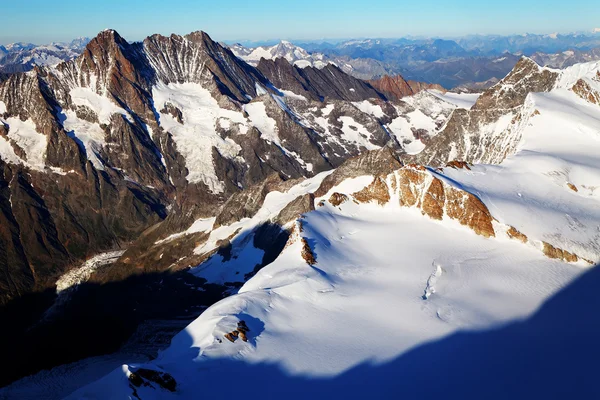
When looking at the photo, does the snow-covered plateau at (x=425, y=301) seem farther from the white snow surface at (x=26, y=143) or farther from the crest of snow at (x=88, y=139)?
the white snow surface at (x=26, y=143)

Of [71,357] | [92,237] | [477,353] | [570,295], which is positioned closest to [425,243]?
[570,295]

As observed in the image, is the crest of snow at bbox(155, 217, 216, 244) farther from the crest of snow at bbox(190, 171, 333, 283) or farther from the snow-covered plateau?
the snow-covered plateau

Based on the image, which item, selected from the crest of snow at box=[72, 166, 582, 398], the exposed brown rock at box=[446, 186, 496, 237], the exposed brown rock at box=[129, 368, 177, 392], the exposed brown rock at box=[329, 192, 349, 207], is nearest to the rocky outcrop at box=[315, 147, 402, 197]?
the exposed brown rock at box=[329, 192, 349, 207]

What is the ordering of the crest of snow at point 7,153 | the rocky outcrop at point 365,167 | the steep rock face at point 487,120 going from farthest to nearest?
1. the crest of snow at point 7,153
2. the steep rock face at point 487,120
3. the rocky outcrop at point 365,167

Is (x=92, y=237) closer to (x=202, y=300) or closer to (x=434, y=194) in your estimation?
(x=202, y=300)

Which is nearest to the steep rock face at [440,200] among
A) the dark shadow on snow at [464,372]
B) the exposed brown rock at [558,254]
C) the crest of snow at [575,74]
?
the exposed brown rock at [558,254]

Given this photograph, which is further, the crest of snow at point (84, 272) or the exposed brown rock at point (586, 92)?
the crest of snow at point (84, 272)

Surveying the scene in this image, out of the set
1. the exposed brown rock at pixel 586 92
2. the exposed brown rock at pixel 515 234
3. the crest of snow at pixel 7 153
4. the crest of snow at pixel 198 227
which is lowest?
the crest of snow at pixel 198 227
